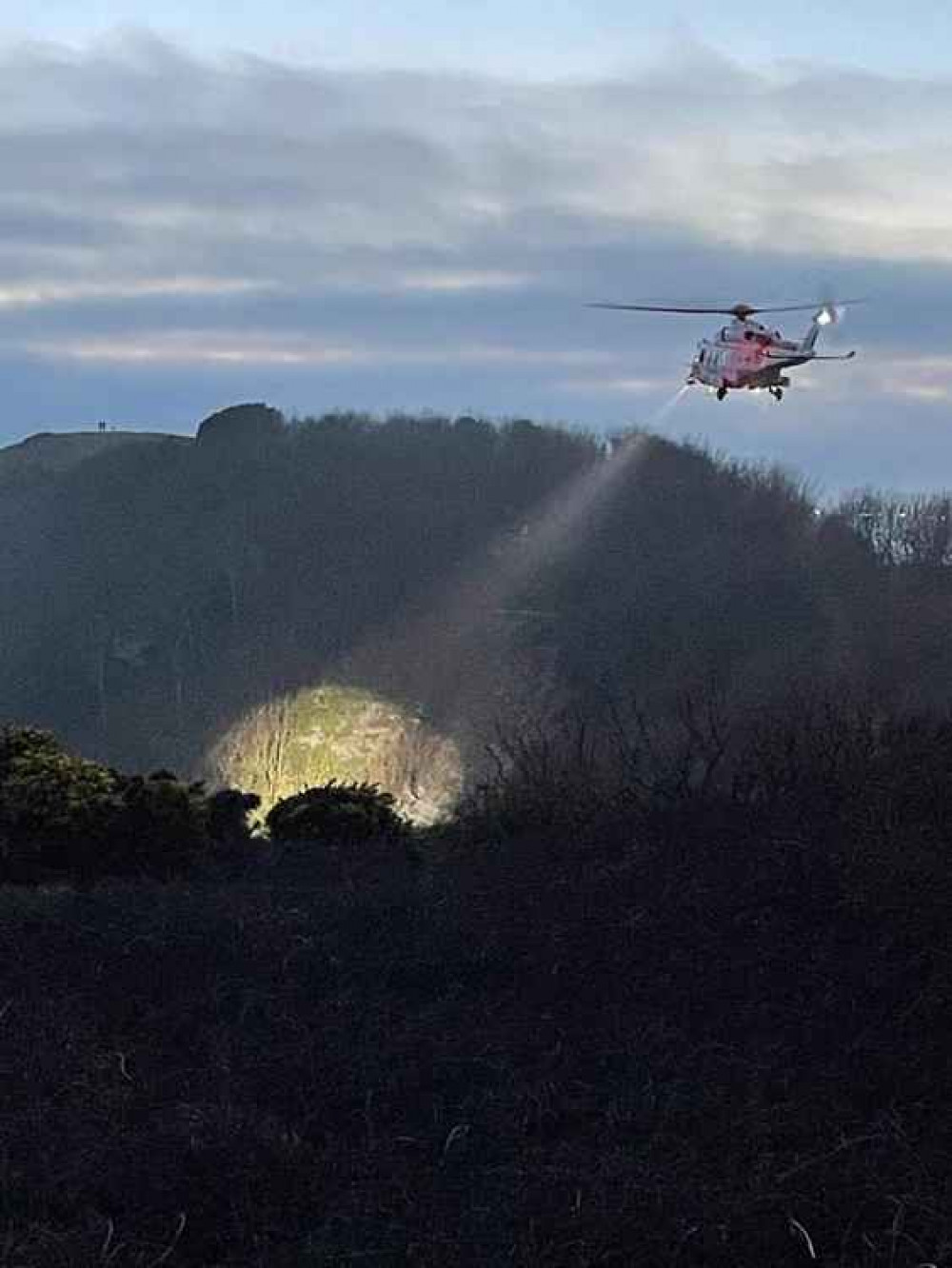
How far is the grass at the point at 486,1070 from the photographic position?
5238 millimetres

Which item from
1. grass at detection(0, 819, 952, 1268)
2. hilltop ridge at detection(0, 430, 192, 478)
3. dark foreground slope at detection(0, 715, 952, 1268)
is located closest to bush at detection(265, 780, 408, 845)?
dark foreground slope at detection(0, 715, 952, 1268)

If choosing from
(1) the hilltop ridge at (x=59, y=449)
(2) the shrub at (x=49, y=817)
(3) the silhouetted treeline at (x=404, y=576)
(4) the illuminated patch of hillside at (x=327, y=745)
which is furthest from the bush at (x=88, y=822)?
(1) the hilltop ridge at (x=59, y=449)

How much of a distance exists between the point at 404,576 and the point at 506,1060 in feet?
174

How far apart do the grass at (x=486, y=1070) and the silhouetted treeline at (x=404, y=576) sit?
29.2m

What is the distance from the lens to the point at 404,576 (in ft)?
195

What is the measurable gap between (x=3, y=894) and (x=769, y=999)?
3834mm

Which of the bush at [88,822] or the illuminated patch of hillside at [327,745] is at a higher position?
the bush at [88,822]

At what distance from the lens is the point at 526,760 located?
11.5m

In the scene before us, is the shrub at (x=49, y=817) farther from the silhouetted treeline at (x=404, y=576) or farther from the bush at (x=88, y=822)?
the silhouetted treeline at (x=404, y=576)

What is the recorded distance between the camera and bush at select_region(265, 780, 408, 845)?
37.8 ft

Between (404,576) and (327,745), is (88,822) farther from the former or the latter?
(404,576)

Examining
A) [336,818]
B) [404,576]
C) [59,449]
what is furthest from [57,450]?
[336,818]

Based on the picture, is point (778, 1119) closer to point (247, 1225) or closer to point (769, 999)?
point (769, 999)

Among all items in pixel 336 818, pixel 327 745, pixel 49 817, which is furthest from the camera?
pixel 327 745
